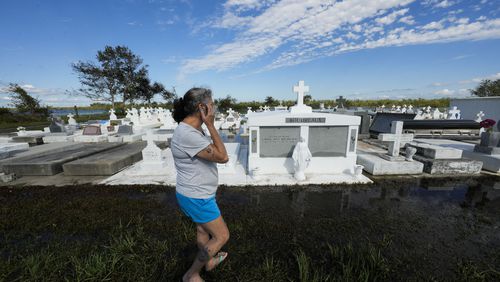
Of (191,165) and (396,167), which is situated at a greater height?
(191,165)

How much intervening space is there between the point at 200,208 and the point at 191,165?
0.40m

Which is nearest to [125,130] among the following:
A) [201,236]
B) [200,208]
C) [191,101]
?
[201,236]

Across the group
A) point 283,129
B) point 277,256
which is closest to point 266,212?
point 277,256

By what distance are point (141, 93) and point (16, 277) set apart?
141 feet

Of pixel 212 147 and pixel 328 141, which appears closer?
pixel 212 147

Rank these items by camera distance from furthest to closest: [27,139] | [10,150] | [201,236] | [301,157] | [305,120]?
1. [27,139]
2. [10,150]
3. [305,120]
4. [301,157]
5. [201,236]

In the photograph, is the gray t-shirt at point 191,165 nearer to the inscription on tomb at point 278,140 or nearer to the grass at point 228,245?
the grass at point 228,245

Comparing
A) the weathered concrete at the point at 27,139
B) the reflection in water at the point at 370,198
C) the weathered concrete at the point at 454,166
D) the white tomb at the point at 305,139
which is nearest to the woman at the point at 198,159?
the reflection in water at the point at 370,198

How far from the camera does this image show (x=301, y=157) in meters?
5.16

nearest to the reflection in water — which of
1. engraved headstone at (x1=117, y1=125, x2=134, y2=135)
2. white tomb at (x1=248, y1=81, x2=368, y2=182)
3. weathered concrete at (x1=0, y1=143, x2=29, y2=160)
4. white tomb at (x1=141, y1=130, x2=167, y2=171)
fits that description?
white tomb at (x1=248, y1=81, x2=368, y2=182)

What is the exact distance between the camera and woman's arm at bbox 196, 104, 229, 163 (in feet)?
5.41

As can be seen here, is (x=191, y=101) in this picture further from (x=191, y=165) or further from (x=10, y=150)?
(x=10, y=150)

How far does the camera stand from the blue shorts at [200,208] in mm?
1728

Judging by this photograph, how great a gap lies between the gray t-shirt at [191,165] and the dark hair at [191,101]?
14cm
